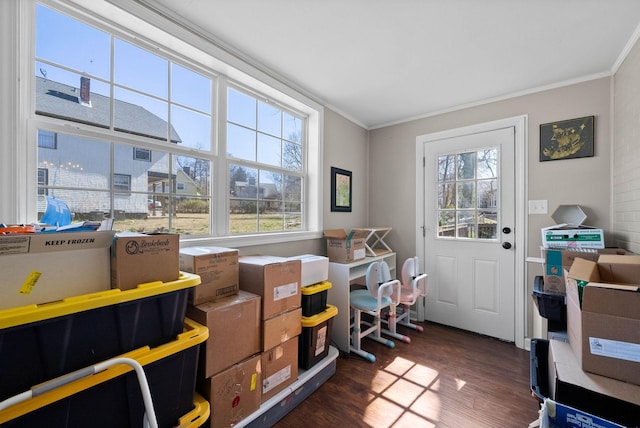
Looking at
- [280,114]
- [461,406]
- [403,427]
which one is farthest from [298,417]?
[280,114]

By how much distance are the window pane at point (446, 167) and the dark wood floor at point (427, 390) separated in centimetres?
175

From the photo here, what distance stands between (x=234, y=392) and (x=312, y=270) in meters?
0.89

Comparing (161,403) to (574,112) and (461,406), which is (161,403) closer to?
(461,406)

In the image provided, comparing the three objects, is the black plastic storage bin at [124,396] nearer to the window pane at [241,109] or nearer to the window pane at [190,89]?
the window pane at [190,89]

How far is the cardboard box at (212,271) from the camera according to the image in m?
1.39

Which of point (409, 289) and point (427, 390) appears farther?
point (409, 289)

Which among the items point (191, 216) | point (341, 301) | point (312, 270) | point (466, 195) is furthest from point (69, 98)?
point (466, 195)

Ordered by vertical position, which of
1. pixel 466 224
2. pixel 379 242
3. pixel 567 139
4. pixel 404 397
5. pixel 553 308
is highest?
pixel 567 139

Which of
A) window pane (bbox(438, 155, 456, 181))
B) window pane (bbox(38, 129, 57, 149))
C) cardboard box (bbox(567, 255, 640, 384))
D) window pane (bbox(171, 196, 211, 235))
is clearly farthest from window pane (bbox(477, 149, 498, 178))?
window pane (bbox(38, 129, 57, 149))

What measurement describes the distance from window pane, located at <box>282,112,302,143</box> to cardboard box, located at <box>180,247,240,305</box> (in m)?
1.52

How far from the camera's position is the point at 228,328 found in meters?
1.36

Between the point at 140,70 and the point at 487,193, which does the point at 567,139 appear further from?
the point at 140,70

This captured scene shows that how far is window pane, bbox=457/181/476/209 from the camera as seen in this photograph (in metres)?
2.86

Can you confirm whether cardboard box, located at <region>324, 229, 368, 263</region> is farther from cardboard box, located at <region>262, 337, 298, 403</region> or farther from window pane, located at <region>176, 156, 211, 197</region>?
window pane, located at <region>176, 156, 211, 197</region>
